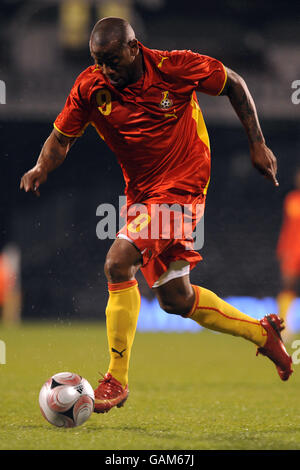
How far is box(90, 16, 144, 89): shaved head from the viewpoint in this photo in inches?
123

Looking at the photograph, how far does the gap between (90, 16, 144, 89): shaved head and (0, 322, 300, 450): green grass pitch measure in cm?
148

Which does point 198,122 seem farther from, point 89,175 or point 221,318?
point 89,175

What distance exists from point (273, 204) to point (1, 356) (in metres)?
7.08

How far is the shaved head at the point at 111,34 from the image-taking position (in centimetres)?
311

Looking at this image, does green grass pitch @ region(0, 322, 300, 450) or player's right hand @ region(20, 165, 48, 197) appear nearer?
green grass pitch @ region(0, 322, 300, 450)

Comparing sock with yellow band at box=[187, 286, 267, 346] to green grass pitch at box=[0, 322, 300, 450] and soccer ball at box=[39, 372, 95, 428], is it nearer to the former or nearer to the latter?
green grass pitch at box=[0, 322, 300, 450]

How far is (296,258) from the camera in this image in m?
8.19

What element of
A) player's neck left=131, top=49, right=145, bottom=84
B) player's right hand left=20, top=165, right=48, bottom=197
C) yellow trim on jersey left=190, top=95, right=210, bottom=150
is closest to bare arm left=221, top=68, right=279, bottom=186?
yellow trim on jersey left=190, top=95, right=210, bottom=150

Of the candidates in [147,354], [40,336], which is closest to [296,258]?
[147,354]

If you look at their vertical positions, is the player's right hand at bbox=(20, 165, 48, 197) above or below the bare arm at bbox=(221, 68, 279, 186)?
below

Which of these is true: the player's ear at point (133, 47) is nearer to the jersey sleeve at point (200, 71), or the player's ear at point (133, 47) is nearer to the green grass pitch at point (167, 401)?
the jersey sleeve at point (200, 71)

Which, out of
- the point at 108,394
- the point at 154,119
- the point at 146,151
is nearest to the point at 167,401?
the point at 108,394

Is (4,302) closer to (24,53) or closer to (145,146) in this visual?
(24,53)

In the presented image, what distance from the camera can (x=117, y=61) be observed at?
316 centimetres
